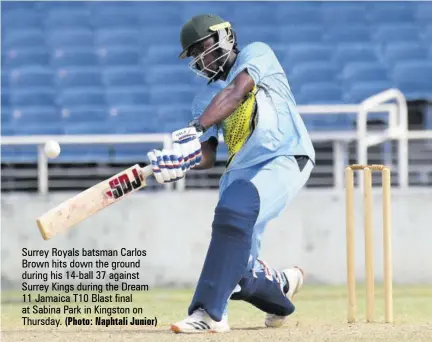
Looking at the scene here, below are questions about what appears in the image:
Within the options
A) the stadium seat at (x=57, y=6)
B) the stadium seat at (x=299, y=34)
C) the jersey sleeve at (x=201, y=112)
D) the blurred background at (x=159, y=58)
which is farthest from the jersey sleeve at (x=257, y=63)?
the stadium seat at (x=57, y=6)

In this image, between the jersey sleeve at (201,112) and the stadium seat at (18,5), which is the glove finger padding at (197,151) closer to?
the jersey sleeve at (201,112)

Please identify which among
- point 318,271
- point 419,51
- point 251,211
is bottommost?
point 318,271

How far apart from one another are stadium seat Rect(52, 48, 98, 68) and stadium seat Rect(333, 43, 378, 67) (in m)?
2.95

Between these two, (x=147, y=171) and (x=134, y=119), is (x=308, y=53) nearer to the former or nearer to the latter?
(x=134, y=119)

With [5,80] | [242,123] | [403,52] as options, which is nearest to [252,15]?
[403,52]

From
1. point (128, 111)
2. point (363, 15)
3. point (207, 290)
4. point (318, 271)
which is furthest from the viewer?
point (363, 15)

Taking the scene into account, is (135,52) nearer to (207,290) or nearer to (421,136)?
(421,136)

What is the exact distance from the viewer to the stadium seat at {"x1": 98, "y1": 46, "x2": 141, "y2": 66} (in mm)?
15055

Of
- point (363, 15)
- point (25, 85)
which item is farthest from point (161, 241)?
point (363, 15)

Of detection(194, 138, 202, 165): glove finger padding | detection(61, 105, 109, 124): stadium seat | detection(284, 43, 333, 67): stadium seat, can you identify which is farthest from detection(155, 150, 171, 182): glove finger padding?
detection(284, 43, 333, 67): stadium seat

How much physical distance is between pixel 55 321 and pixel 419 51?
28.4 ft

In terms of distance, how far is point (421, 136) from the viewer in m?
10.5

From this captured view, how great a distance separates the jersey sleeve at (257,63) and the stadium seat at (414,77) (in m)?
8.67

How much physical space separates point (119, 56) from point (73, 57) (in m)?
0.56
